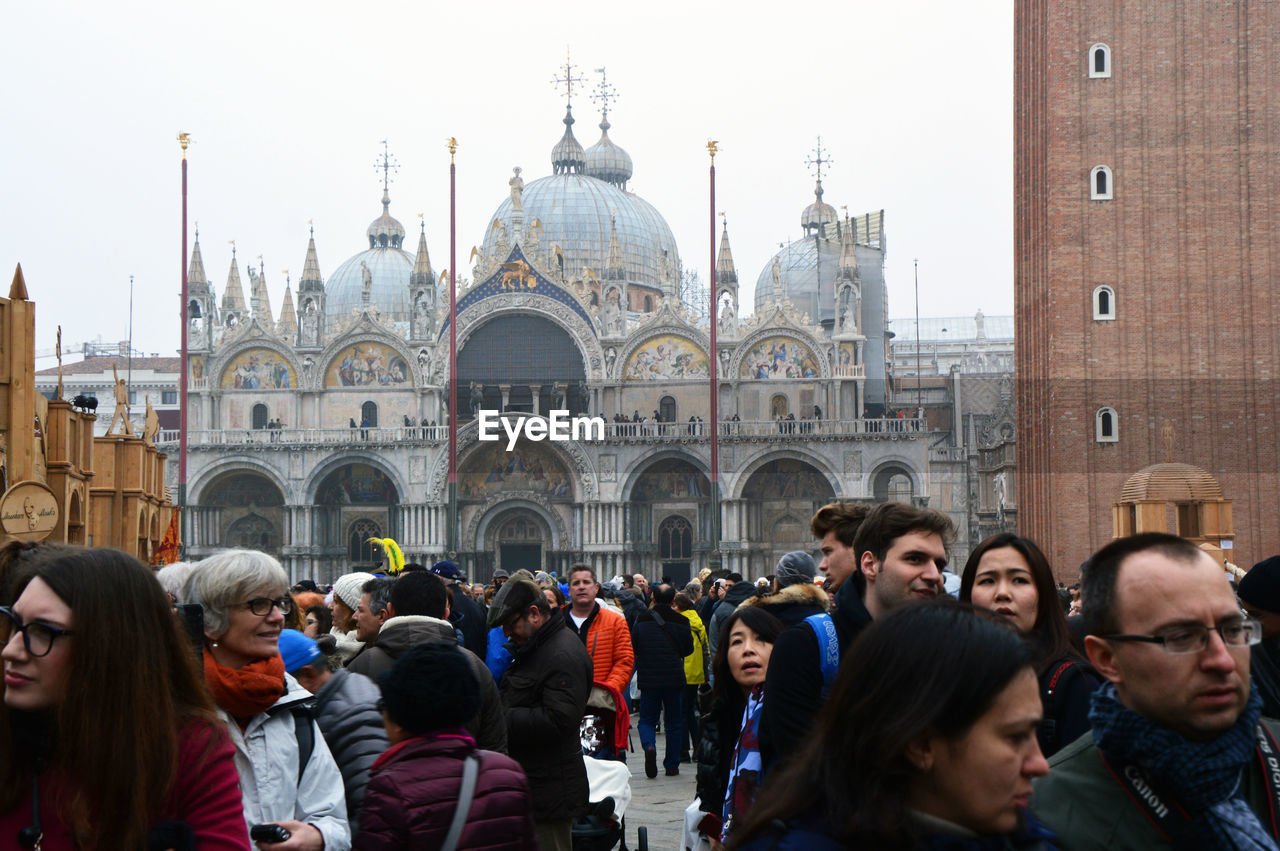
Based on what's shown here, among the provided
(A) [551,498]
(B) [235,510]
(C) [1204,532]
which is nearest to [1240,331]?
(C) [1204,532]

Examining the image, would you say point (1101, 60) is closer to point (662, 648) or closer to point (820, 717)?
point (662, 648)

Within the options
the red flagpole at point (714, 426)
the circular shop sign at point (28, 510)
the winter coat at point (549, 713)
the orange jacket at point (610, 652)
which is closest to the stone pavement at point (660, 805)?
the orange jacket at point (610, 652)

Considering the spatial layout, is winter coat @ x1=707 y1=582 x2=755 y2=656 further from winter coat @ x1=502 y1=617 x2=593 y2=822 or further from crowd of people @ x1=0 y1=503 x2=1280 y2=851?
crowd of people @ x1=0 y1=503 x2=1280 y2=851

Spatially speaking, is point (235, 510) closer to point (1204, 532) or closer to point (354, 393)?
point (354, 393)

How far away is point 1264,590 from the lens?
15.2ft

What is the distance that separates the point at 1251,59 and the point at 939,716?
31855 mm

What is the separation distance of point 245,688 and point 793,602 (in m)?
2.84

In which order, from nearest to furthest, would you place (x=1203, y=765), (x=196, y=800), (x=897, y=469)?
(x=1203, y=765)
(x=196, y=800)
(x=897, y=469)

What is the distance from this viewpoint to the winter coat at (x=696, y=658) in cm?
1341

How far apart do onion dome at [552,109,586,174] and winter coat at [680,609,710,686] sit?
47.1m

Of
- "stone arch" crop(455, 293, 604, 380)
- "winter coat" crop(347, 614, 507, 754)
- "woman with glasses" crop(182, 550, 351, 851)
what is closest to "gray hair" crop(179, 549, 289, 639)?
"woman with glasses" crop(182, 550, 351, 851)

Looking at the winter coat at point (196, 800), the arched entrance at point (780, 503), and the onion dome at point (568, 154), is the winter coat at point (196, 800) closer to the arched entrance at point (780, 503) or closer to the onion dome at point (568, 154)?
the arched entrance at point (780, 503)

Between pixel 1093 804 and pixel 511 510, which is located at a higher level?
pixel 1093 804

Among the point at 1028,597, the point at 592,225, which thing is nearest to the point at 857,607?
the point at 1028,597
